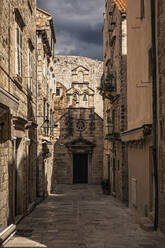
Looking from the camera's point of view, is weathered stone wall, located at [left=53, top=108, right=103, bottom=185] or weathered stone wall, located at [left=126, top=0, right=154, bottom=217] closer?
weathered stone wall, located at [left=126, top=0, right=154, bottom=217]

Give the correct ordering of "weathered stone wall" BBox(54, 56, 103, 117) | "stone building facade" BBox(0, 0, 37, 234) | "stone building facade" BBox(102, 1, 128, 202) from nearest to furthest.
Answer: "stone building facade" BBox(0, 0, 37, 234), "stone building facade" BBox(102, 1, 128, 202), "weathered stone wall" BBox(54, 56, 103, 117)

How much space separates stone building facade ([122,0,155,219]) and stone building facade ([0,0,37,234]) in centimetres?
365

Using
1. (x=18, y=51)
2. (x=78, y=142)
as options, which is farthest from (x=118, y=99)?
(x=78, y=142)

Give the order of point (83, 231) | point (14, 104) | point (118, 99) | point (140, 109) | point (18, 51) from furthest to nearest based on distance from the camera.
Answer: point (118, 99), point (140, 109), point (18, 51), point (83, 231), point (14, 104)

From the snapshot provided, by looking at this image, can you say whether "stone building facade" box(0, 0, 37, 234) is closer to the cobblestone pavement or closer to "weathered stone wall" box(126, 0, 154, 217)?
the cobblestone pavement

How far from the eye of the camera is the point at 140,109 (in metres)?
10.8

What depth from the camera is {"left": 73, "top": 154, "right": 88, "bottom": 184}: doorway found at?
27.5 metres

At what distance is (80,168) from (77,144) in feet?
7.08

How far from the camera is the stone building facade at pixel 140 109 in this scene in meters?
9.41

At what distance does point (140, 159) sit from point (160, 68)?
3677mm

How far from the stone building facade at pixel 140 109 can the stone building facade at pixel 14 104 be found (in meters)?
3.65

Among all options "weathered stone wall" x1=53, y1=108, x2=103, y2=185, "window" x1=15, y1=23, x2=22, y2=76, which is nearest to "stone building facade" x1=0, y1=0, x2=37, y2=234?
"window" x1=15, y1=23, x2=22, y2=76

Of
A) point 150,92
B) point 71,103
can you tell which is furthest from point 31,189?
point 71,103

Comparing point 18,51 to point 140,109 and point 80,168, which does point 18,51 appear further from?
point 80,168
